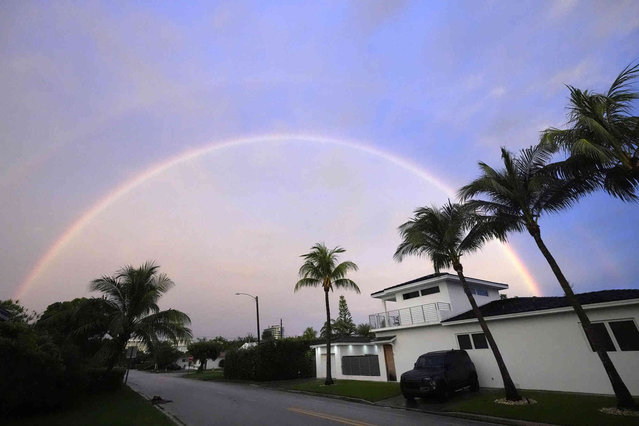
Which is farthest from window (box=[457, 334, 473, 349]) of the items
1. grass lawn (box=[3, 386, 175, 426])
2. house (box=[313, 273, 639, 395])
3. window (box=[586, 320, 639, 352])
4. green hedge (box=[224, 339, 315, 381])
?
green hedge (box=[224, 339, 315, 381])

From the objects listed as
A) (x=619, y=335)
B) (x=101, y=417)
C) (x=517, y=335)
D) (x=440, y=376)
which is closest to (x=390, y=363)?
(x=517, y=335)

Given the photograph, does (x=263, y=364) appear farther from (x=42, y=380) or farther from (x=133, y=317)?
(x=42, y=380)

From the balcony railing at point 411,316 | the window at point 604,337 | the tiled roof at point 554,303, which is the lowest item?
the window at point 604,337

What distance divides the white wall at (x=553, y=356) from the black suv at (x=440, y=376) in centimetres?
198

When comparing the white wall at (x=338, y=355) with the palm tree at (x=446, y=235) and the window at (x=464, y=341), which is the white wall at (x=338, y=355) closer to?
the window at (x=464, y=341)

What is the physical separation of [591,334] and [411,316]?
45.8ft

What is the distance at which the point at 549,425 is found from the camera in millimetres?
9484

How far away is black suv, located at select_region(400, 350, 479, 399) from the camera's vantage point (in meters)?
14.8

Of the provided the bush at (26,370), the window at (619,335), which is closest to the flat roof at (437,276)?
the window at (619,335)

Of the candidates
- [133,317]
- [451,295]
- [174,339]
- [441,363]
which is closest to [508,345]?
[441,363]

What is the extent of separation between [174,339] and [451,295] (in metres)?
21.3

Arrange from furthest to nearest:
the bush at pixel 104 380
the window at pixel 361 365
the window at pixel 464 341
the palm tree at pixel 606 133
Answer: the window at pixel 361 365 → the bush at pixel 104 380 → the window at pixel 464 341 → the palm tree at pixel 606 133

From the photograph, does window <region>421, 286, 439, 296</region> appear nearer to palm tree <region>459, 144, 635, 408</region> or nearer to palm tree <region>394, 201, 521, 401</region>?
palm tree <region>394, 201, 521, 401</region>

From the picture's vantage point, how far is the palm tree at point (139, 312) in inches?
883
